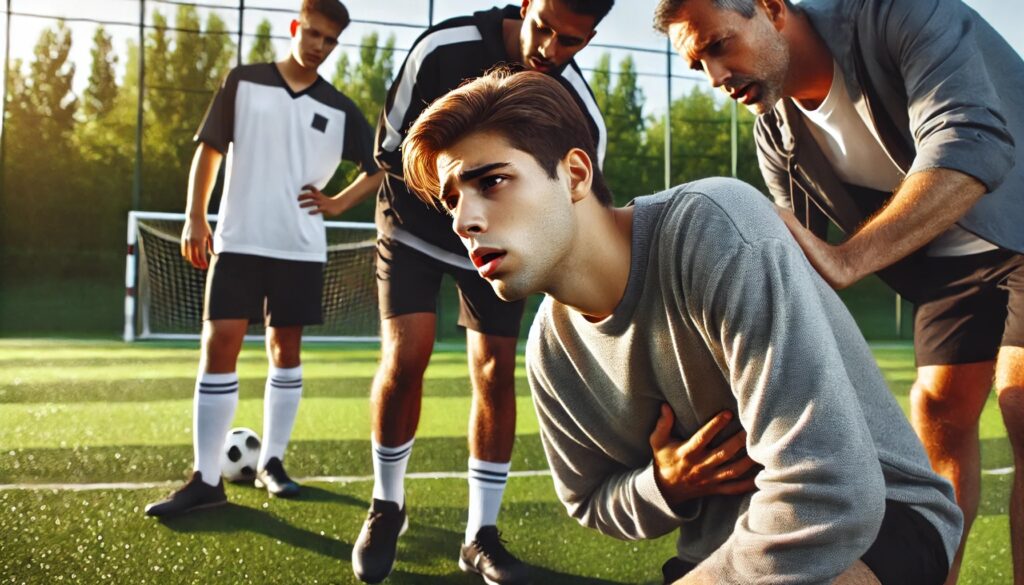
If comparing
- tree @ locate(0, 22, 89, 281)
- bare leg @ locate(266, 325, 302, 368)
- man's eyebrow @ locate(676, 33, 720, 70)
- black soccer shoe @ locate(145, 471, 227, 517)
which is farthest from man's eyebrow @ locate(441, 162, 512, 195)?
tree @ locate(0, 22, 89, 281)

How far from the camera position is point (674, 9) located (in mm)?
2051

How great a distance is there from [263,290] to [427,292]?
1224 millimetres

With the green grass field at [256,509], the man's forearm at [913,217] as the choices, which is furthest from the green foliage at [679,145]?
the man's forearm at [913,217]

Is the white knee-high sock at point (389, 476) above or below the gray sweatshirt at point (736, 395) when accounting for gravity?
below

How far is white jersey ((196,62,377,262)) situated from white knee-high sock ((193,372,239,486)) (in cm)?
54

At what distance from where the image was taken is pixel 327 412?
6.47 metres

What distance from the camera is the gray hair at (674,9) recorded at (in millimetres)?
2051

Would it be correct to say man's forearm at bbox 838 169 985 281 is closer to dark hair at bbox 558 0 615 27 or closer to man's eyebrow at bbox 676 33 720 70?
man's eyebrow at bbox 676 33 720 70

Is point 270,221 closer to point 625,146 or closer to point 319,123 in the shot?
point 319,123

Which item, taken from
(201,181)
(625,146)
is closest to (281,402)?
(201,181)

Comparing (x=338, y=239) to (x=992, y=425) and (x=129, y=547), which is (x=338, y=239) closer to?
(x=992, y=425)

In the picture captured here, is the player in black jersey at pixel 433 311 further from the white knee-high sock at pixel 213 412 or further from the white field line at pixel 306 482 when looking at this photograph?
the white field line at pixel 306 482

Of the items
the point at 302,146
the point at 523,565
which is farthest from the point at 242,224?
the point at 523,565

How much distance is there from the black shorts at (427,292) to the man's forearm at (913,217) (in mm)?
1471
